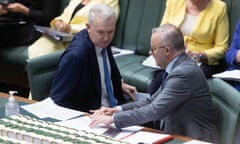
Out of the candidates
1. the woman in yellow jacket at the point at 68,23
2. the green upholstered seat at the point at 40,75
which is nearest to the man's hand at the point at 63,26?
the woman in yellow jacket at the point at 68,23

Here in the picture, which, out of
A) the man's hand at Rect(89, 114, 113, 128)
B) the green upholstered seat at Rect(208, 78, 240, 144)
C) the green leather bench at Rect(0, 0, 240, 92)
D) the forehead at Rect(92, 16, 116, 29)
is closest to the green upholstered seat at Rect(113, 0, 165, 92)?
the green leather bench at Rect(0, 0, 240, 92)

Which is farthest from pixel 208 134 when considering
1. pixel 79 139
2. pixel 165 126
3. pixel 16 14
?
pixel 16 14

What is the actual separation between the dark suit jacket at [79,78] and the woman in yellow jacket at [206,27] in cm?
127

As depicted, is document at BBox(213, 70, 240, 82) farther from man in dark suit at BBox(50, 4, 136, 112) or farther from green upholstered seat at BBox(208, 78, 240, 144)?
man in dark suit at BBox(50, 4, 136, 112)

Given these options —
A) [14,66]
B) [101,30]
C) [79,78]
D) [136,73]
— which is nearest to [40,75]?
[79,78]

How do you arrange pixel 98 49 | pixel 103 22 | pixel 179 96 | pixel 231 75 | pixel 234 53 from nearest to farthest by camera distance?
pixel 179 96 → pixel 103 22 → pixel 98 49 → pixel 231 75 → pixel 234 53

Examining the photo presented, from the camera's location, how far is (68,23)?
4535 millimetres

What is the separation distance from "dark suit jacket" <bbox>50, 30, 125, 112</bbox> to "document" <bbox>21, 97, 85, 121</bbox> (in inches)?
3.9

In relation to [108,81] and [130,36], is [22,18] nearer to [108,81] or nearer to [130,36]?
[130,36]

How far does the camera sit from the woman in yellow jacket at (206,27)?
3994 millimetres

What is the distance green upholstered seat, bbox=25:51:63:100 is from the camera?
3010 mm

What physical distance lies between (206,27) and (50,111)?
5.89 feet

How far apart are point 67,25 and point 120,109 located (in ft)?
6.44

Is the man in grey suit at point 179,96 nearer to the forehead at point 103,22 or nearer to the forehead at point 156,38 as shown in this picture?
the forehead at point 156,38
